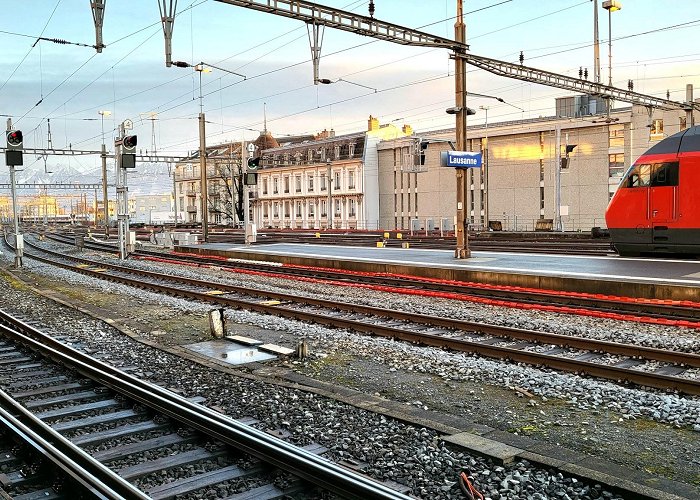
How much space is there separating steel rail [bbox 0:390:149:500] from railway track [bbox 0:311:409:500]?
0.01m

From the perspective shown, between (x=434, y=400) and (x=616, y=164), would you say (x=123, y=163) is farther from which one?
(x=616, y=164)

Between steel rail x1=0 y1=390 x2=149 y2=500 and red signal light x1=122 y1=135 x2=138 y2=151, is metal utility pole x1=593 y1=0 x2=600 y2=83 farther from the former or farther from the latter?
steel rail x1=0 y1=390 x2=149 y2=500

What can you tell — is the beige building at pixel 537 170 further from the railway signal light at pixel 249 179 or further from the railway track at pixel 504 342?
the railway track at pixel 504 342

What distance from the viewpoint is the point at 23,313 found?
1502 centimetres

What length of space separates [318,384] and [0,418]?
11.9ft

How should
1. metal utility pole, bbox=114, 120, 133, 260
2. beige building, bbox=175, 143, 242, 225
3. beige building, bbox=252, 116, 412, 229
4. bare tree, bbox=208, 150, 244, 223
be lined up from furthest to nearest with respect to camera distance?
beige building, bbox=175, 143, 242, 225 → bare tree, bbox=208, 150, 244, 223 → beige building, bbox=252, 116, 412, 229 → metal utility pole, bbox=114, 120, 133, 260

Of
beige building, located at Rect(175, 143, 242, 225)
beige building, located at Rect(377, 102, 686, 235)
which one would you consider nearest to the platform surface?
beige building, located at Rect(377, 102, 686, 235)

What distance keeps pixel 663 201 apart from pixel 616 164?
2543 cm

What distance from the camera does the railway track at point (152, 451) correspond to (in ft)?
16.4

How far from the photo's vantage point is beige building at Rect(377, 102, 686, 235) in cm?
4256

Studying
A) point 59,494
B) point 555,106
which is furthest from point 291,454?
point 555,106

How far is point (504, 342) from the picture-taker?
34.9 feet

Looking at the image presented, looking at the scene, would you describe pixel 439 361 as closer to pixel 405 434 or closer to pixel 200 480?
pixel 405 434

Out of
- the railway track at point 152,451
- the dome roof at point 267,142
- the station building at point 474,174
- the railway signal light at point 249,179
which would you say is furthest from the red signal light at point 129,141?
the dome roof at point 267,142
